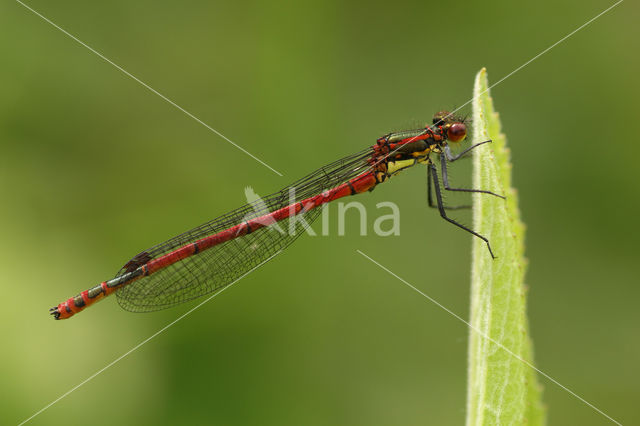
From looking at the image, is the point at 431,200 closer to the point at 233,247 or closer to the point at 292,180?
the point at 292,180

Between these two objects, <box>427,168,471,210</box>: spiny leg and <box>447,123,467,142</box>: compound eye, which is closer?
<box>447,123,467,142</box>: compound eye

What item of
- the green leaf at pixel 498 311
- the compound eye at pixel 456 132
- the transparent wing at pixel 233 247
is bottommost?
the green leaf at pixel 498 311

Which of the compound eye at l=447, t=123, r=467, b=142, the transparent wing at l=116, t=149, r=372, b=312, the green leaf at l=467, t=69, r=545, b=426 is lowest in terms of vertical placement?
the green leaf at l=467, t=69, r=545, b=426

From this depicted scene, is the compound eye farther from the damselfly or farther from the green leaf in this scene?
the green leaf

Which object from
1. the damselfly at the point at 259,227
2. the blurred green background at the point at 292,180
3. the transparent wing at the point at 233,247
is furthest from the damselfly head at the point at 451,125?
the transparent wing at the point at 233,247

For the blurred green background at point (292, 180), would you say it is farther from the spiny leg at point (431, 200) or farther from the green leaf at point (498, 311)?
the green leaf at point (498, 311)

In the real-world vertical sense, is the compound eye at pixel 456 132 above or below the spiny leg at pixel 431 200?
above

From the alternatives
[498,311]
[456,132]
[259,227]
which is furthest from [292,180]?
[498,311]

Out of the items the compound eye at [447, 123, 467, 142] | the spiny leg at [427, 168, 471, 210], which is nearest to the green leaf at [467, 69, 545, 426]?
the compound eye at [447, 123, 467, 142]
